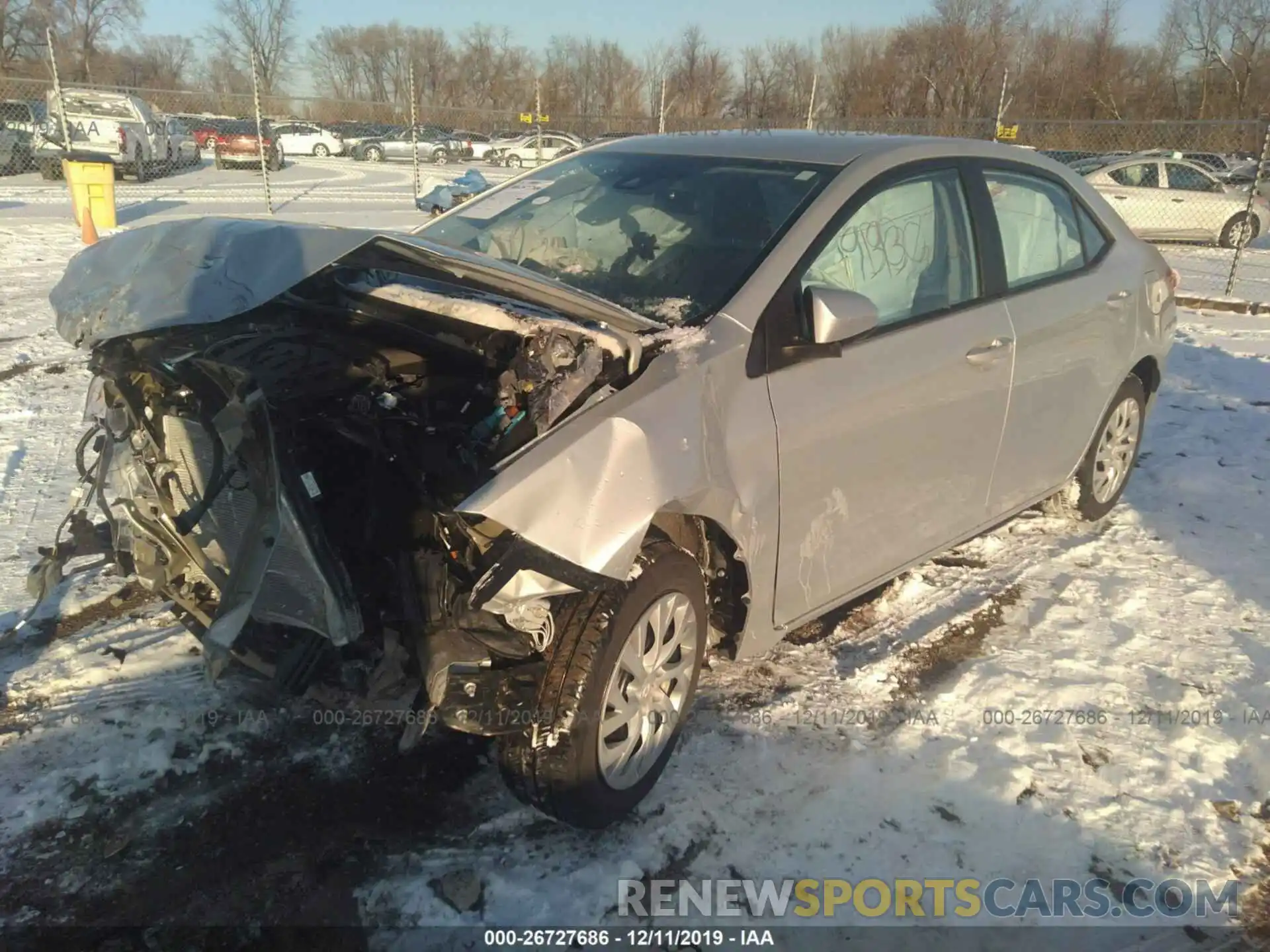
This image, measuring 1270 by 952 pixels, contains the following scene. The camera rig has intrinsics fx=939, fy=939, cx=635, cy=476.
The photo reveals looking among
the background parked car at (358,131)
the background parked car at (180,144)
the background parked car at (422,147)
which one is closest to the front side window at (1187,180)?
→ the background parked car at (180,144)

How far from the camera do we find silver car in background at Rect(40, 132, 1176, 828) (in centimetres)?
236

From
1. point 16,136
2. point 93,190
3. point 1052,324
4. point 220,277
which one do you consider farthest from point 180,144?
point 1052,324

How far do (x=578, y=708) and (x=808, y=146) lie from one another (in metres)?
2.32

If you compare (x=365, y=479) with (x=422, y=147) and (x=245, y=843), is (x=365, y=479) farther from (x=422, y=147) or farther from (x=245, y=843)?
(x=422, y=147)

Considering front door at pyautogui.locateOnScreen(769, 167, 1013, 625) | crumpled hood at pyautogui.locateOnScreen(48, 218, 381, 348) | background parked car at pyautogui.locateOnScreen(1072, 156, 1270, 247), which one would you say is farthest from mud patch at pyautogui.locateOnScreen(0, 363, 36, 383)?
background parked car at pyautogui.locateOnScreen(1072, 156, 1270, 247)

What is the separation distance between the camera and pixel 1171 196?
1631cm

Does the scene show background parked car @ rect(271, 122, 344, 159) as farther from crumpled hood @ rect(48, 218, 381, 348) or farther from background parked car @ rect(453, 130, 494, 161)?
crumpled hood @ rect(48, 218, 381, 348)

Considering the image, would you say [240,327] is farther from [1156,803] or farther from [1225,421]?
[1225,421]

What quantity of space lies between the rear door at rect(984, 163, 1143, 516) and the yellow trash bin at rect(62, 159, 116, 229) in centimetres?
1134

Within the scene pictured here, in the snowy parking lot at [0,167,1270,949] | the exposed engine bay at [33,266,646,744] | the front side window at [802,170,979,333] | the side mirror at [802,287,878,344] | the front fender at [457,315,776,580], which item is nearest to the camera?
the front fender at [457,315,776,580]

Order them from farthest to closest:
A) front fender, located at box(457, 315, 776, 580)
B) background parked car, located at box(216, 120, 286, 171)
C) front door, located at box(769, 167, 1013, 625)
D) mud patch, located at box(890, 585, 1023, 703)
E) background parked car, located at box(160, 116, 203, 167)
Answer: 1. background parked car, located at box(216, 120, 286, 171)
2. background parked car, located at box(160, 116, 203, 167)
3. mud patch, located at box(890, 585, 1023, 703)
4. front door, located at box(769, 167, 1013, 625)
5. front fender, located at box(457, 315, 776, 580)

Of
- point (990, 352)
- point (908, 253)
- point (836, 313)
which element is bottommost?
point (990, 352)

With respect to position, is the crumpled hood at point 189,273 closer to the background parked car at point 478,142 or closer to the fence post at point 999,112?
the fence post at point 999,112

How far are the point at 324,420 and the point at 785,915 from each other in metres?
1.75
